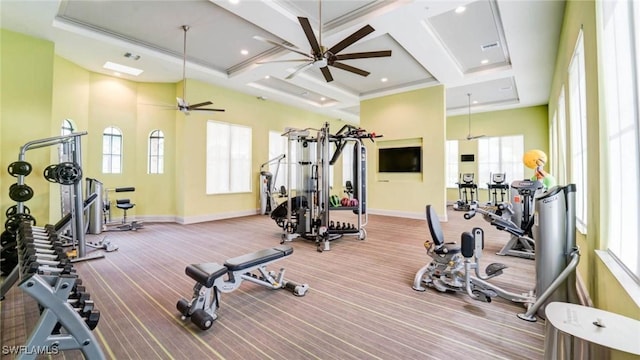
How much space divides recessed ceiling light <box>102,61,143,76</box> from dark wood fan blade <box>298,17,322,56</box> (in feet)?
16.6

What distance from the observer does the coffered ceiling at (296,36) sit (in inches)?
163

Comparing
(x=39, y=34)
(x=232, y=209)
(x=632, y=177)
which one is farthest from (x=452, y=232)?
(x=39, y=34)

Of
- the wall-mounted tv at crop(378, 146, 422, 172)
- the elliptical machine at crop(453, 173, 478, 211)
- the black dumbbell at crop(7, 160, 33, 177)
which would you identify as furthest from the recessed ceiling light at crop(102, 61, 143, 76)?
the elliptical machine at crop(453, 173, 478, 211)

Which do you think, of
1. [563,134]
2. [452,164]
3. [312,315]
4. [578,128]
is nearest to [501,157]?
[452,164]

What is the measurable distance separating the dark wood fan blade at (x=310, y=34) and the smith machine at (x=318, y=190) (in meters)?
1.50

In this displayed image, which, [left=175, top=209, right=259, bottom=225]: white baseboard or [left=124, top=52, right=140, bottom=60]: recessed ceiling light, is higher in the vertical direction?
[left=124, top=52, right=140, bottom=60]: recessed ceiling light

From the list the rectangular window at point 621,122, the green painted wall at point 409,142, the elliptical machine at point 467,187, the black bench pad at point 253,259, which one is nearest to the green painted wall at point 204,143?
the green painted wall at point 409,142

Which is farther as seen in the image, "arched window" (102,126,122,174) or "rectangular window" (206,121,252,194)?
"rectangular window" (206,121,252,194)

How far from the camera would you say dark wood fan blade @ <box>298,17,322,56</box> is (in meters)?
3.06

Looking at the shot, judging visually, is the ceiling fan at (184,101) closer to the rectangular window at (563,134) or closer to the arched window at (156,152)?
the arched window at (156,152)

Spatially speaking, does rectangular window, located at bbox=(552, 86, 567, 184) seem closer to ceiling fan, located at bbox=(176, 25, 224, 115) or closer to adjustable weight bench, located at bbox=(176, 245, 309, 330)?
adjustable weight bench, located at bbox=(176, 245, 309, 330)

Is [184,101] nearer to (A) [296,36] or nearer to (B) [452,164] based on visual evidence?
(A) [296,36]

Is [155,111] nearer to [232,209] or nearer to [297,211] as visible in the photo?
[232,209]

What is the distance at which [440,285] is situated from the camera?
2.98 meters
